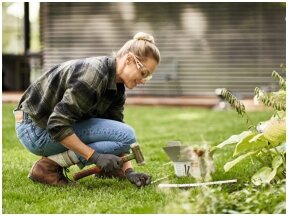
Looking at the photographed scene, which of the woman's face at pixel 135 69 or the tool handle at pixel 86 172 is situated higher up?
the woman's face at pixel 135 69

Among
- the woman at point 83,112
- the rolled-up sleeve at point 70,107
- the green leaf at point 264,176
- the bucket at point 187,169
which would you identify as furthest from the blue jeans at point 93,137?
the green leaf at point 264,176

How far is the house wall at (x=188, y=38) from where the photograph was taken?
13.0 metres

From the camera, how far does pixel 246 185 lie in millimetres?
3307

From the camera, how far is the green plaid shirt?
10.9 feet

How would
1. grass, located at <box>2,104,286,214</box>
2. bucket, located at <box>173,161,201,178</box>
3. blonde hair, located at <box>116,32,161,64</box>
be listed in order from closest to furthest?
grass, located at <box>2,104,286,214</box>, blonde hair, located at <box>116,32,161,64</box>, bucket, located at <box>173,161,201,178</box>

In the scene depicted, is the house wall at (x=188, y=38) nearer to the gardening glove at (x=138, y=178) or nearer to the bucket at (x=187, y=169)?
the bucket at (x=187, y=169)

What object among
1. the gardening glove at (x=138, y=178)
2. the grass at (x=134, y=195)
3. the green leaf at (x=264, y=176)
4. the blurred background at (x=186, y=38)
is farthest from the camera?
the blurred background at (x=186, y=38)

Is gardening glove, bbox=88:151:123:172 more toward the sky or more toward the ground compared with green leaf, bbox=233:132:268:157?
more toward the ground

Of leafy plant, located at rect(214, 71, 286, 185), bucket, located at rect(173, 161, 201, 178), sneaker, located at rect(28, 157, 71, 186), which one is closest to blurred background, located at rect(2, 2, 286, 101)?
bucket, located at rect(173, 161, 201, 178)

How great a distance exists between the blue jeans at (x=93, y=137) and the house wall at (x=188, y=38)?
9.07 meters

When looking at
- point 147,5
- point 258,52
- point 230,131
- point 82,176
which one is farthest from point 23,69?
point 82,176

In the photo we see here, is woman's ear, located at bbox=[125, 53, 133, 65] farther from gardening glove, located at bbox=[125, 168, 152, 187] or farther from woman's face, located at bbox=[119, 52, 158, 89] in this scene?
gardening glove, located at bbox=[125, 168, 152, 187]

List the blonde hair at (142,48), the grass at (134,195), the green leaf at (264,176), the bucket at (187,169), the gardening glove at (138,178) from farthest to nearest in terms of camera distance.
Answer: the bucket at (187,169) < the gardening glove at (138,178) < the blonde hair at (142,48) < the green leaf at (264,176) < the grass at (134,195)

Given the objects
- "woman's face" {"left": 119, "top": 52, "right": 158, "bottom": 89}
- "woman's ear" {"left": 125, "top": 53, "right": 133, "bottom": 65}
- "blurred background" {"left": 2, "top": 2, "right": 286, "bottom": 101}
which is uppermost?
"woman's ear" {"left": 125, "top": 53, "right": 133, "bottom": 65}
